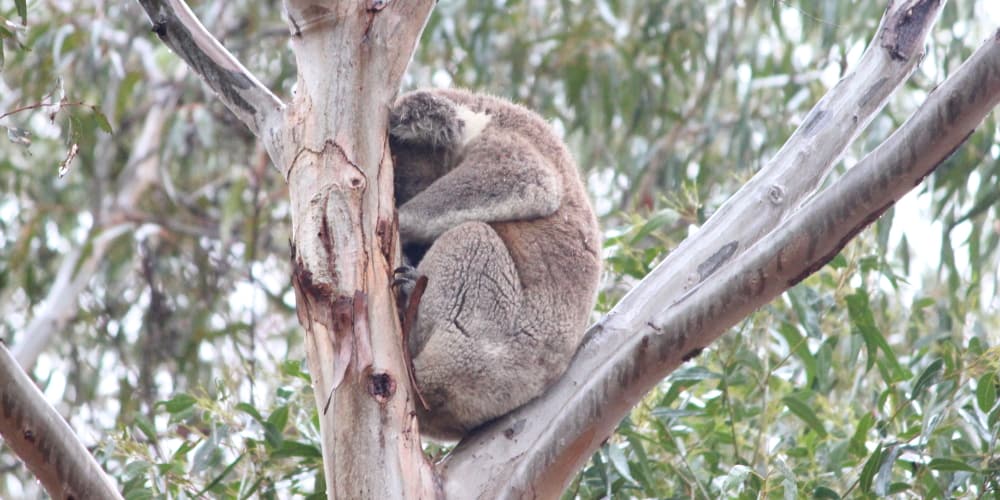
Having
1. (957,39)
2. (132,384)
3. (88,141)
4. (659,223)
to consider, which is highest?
(88,141)

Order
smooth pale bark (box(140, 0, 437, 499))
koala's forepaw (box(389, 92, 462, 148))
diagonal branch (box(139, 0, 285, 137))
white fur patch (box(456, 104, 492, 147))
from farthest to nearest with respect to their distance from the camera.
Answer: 1. white fur patch (box(456, 104, 492, 147))
2. koala's forepaw (box(389, 92, 462, 148))
3. diagonal branch (box(139, 0, 285, 137))
4. smooth pale bark (box(140, 0, 437, 499))

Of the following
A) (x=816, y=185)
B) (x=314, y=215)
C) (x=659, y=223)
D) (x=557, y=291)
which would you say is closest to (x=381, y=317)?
(x=314, y=215)

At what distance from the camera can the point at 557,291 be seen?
2.82 m

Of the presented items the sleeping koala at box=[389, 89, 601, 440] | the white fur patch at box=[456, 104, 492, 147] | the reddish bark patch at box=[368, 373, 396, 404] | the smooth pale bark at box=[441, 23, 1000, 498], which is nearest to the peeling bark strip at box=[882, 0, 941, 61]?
the smooth pale bark at box=[441, 23, 1000, 498]

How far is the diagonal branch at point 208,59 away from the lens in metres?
2.37

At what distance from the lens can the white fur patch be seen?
3068mm

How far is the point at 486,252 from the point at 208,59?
75 cm

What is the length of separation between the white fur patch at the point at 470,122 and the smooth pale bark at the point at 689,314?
31.8 inches

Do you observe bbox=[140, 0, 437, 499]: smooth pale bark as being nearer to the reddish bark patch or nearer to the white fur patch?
the reddish bark patch

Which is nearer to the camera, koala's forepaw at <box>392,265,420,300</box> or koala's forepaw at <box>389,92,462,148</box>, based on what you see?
koala's forepaw at <box>392,265,420,300</box>

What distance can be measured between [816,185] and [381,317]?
3.22ft

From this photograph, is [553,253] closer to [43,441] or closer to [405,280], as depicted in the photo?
[405,280]

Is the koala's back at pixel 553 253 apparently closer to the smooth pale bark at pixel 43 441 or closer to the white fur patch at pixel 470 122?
the white fur patch at pixel 470 122

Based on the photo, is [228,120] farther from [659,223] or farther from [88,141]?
[659,223]
